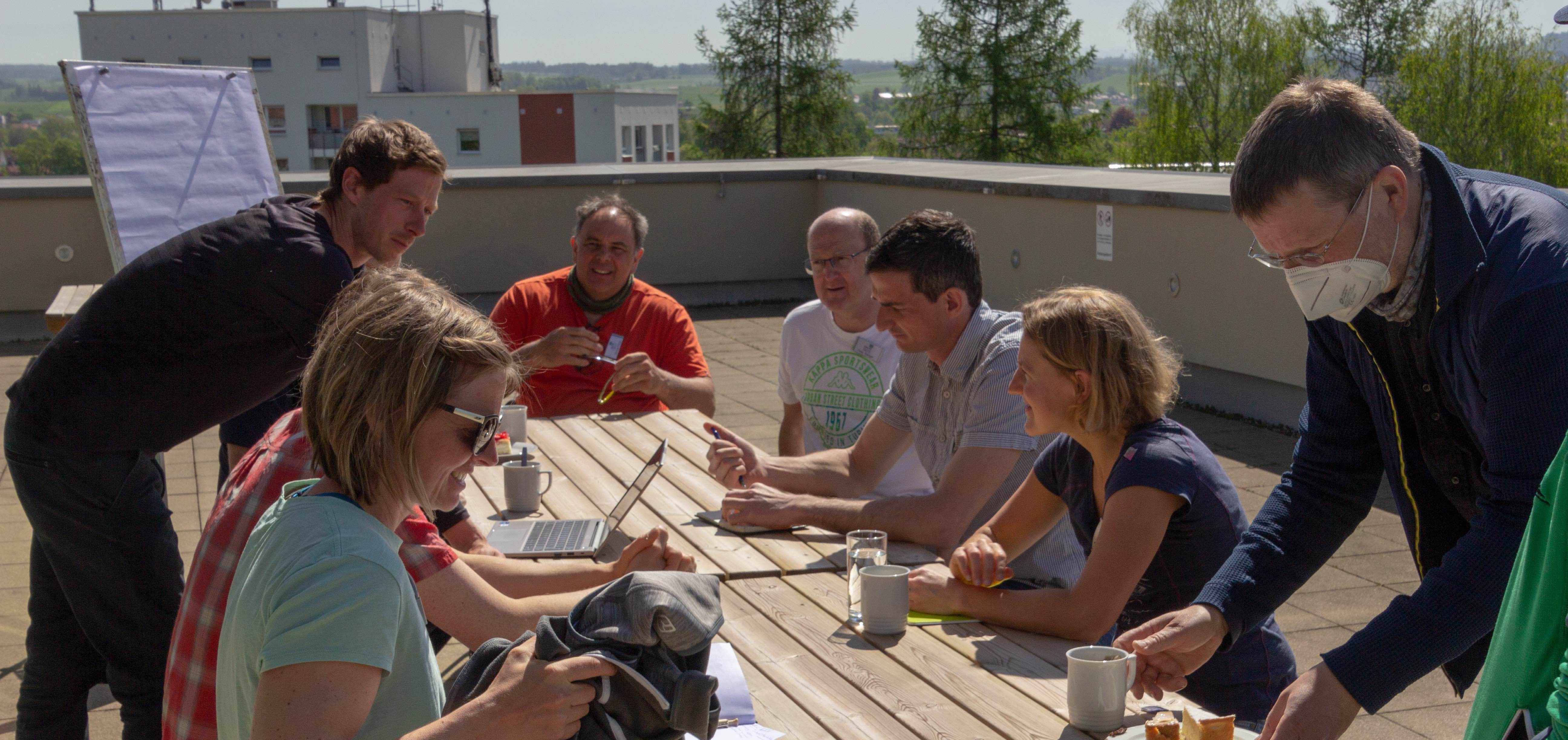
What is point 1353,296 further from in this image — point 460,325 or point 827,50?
point 827,50

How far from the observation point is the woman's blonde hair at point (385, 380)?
1.44m

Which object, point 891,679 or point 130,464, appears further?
point 130,464

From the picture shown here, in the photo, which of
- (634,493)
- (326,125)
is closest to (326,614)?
(634,493)

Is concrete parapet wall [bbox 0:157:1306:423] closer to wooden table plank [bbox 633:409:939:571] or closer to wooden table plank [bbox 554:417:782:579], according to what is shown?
wooden table plank [bbox 633:409:939:571]

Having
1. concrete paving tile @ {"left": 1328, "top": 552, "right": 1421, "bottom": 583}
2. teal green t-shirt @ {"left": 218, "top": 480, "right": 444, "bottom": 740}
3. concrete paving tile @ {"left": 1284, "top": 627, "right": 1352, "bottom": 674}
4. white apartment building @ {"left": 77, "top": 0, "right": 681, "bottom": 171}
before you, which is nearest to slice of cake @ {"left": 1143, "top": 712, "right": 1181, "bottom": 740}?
teal green t-shirt @ {"left": 218, "top": 480, "right": 444, "bottom": 740}

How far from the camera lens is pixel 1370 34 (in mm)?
50594

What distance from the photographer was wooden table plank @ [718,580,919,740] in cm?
185

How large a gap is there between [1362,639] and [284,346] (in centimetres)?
216

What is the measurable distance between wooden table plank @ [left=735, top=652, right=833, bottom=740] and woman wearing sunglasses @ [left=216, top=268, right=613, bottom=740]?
0.53 m

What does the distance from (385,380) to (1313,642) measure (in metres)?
3.29

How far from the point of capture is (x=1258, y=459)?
6.24 metres

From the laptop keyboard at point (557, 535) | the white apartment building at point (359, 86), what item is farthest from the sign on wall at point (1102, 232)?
the white apartment building at point (359, 86)

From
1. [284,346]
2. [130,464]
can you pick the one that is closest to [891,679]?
[284,346]

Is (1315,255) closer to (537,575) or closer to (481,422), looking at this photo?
(481,422)
